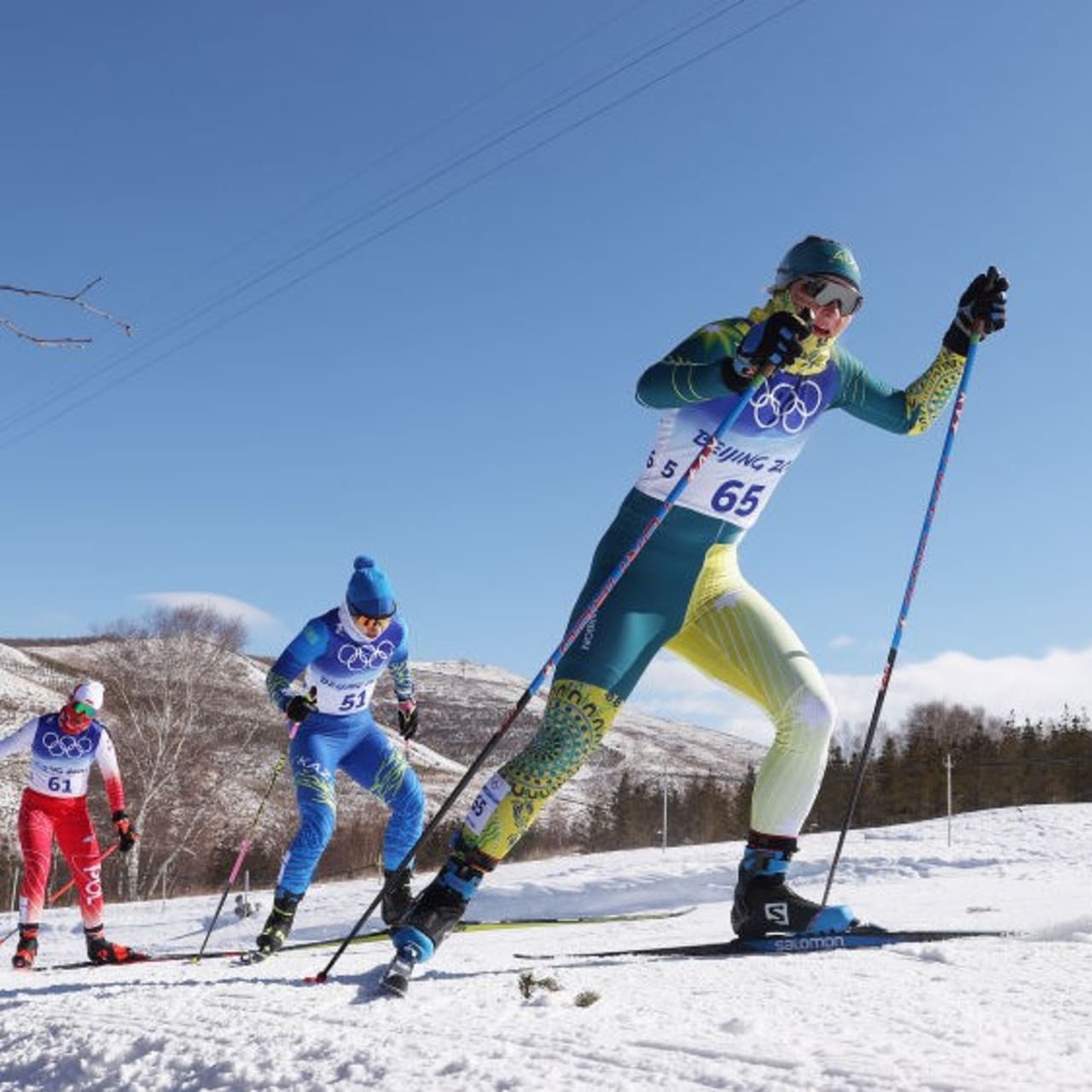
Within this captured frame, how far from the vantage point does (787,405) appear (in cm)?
367

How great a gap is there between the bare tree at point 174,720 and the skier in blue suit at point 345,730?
69.0ft

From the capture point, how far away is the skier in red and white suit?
750 centimetres

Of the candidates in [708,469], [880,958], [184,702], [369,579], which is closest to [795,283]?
[708,469]

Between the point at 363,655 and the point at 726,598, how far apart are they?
10.5 ft

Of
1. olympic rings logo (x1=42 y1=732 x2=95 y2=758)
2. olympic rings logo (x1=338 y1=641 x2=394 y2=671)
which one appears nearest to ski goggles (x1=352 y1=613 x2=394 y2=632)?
olympic rings logo (x1=338 y1=641 x2=394 y2=671)

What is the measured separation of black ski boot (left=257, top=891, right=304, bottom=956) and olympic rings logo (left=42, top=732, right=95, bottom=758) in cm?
258

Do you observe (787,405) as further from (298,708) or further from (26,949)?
(26,949)

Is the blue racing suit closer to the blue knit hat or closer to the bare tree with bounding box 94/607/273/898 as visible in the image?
the blue knit hat

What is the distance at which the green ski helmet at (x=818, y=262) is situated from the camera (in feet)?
12.1

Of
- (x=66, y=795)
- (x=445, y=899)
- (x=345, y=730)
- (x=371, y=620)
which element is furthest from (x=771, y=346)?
(x=66, y=795)

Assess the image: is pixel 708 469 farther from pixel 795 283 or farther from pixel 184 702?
pixel 184 702

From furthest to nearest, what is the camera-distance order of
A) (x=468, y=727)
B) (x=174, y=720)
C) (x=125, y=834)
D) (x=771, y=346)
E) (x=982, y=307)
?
1. (x=468, y=727)
2. (x=174, y=720)
3. (x=125, y=834)
4. (x=982, y=307)
5. (x=771, y=346)

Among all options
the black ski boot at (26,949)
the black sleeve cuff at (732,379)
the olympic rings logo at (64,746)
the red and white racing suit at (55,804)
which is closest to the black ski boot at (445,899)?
the black sleeve cuff at (732,379)

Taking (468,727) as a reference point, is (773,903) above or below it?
below
